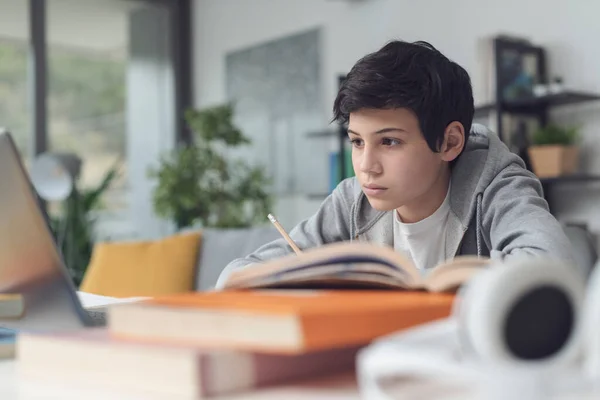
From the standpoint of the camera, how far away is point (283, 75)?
4543 millimetres

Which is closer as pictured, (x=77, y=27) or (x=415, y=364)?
(x=415, y=364)

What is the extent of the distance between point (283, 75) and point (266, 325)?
413cm

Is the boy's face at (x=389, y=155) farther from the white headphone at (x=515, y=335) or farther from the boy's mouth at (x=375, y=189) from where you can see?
the white headphone at (x=515, y=335)

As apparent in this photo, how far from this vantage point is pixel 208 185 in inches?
167

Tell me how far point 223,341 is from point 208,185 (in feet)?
12.3

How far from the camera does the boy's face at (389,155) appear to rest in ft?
4.24

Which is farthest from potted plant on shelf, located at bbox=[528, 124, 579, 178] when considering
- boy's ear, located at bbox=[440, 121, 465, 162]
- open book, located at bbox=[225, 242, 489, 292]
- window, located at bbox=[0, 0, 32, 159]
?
window, located at bbox=[0, 0, 32, 159]

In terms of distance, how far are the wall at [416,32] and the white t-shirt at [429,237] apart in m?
1.86

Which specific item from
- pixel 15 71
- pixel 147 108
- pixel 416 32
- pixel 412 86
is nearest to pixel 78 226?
pixel 15 71

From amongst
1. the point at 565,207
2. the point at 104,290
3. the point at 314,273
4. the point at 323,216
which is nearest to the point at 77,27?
the point at 104,290

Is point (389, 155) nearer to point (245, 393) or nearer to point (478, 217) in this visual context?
point (478, 217)

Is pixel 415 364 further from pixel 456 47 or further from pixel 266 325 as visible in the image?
pixel 456 47

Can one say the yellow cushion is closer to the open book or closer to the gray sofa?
the gray sofa

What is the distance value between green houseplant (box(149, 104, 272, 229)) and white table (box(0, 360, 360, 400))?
3.41 meters
